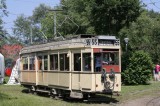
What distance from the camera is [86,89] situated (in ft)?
66.5

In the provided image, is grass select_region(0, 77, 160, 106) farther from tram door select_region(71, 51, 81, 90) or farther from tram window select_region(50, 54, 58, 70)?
tram window select_region(50, 54, 58, 70)

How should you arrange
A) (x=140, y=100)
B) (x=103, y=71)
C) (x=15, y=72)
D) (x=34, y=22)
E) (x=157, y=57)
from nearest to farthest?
(x=103, y=71)
(x=140, y=100)
(x=15, y=72)
(x=157, y=57)
(x=34, y=22)

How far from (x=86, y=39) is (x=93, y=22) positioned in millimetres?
13577

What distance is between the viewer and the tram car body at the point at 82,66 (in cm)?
2016

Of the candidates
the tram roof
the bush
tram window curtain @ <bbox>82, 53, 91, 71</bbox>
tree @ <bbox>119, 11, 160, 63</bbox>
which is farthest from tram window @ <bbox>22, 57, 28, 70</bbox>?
tree @ <bbox>119, 11, 160, 63</bbox>

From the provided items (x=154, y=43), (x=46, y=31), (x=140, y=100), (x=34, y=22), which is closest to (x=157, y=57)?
(x=154, y=43)

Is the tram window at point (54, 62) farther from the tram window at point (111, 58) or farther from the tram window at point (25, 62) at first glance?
the tram window at point (25, 62)

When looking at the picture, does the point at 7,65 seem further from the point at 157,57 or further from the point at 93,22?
the point at 93,22

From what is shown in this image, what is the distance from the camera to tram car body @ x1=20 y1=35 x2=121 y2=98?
66.1 ft

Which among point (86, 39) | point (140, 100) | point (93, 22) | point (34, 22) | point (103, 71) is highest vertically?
point (34, 22)

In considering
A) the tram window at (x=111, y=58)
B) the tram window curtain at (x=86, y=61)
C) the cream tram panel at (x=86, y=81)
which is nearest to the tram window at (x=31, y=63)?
the cream tram panel at (x=86, y=81)

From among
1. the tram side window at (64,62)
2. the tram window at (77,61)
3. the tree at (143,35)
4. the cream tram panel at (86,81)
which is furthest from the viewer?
the tree at (143,35)

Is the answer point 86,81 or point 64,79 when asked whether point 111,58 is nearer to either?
point 86,81

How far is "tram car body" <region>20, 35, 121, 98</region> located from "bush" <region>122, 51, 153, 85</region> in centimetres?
919
